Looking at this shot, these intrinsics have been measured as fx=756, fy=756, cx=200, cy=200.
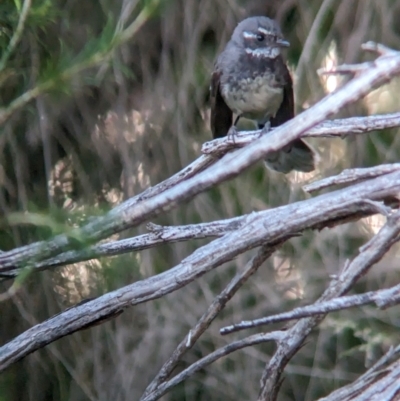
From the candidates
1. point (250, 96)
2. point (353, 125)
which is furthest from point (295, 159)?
point (353, 125)

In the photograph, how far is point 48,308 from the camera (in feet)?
11.4

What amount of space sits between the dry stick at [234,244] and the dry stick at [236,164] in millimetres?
315

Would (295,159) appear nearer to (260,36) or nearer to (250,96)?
(250,96)

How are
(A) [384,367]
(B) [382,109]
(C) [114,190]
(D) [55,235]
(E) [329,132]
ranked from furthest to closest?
(C) [114,190] < (B) [382,109] < (E) [329,132] < (A) [384,367] < (D) [55,235]

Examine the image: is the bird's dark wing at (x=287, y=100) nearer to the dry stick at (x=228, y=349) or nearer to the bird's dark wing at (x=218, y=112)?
the bird's dark wing at (x=218, y=112)

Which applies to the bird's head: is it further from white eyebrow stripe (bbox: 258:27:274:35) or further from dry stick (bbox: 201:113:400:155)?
dry stick (bbox: 201:113:400:155)

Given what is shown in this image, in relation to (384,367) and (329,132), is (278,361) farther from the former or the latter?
(329,132)

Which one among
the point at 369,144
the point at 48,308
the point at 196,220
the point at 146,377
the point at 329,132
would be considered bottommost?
the point at 146,377

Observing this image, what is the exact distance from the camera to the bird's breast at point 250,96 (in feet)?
10.5

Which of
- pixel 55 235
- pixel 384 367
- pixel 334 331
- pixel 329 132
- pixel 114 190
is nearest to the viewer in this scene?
pixel 55 235

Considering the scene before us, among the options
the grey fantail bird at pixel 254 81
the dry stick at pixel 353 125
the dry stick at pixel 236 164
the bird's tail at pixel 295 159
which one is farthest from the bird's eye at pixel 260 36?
the dry stick at pixel 236 164

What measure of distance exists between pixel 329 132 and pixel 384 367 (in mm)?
532

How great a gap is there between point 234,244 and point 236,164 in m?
0.35

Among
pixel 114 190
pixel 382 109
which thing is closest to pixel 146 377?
pixel 114 190
